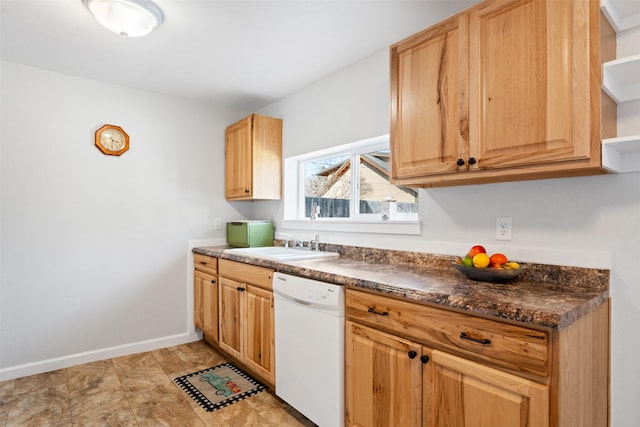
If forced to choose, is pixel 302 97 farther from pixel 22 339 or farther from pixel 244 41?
pixel 22 339

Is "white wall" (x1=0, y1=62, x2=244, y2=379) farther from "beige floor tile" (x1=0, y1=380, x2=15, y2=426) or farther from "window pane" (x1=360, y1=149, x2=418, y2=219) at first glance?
"window pane" (x1=360, y1=149, x2=418, y2=219)

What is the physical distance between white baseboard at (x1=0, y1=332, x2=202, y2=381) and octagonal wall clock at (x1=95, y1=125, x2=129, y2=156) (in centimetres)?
167

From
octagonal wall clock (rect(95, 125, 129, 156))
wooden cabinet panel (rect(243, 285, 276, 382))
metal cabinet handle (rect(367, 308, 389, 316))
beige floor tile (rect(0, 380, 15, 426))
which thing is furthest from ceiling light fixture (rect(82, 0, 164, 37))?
beige floor tile (rect(0, 380, 15, 426))

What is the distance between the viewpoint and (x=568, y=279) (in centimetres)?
149

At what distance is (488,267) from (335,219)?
4.78 ft

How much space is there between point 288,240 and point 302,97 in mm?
1273

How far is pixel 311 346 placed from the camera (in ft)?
6.05

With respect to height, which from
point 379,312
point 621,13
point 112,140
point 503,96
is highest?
point 621,13

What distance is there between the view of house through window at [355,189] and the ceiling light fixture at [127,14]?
1.57 meters

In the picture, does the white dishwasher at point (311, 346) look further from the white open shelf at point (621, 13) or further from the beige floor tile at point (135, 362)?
the white open shelf at point (621, 13)

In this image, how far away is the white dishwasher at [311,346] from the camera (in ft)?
5.58

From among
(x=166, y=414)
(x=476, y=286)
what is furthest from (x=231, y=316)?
(x=476, y=286)

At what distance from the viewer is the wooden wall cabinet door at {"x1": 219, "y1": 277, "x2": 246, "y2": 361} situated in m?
2.55

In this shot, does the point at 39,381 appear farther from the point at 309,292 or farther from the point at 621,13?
the point at 621,13
